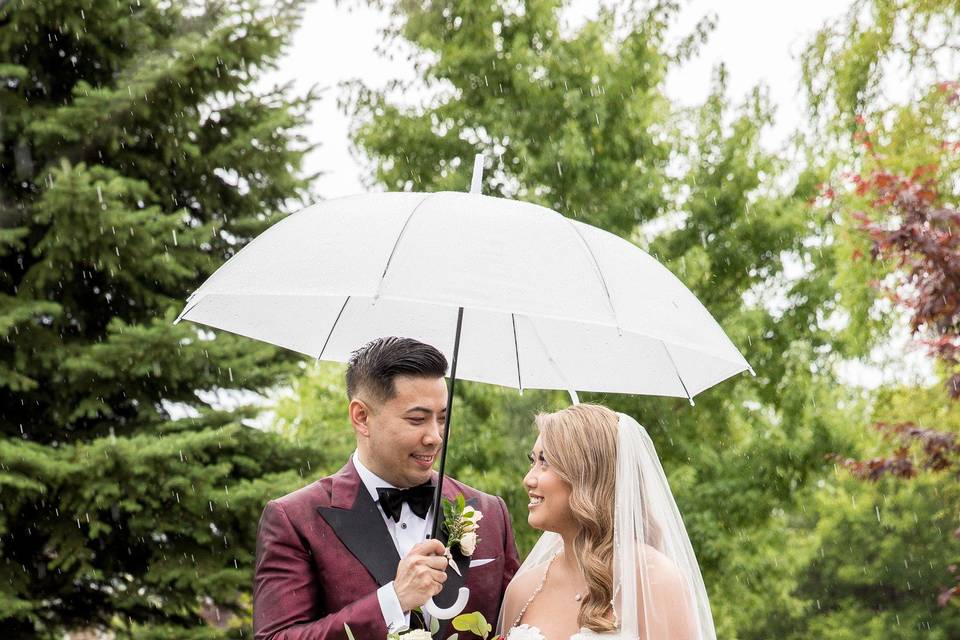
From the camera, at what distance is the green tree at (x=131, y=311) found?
27.3 ft

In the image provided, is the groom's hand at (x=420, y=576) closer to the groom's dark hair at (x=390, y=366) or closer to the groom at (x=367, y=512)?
the groom at (x=367, y=512)

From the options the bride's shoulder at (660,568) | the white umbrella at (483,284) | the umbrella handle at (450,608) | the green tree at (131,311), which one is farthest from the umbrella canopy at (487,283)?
the green tree at (131,311)

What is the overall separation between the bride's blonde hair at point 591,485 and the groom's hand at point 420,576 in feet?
2.35

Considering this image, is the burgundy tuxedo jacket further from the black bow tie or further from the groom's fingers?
the groom's fingers

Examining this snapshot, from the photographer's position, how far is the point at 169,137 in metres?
9.48

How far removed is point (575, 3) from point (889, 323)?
14.0 ft

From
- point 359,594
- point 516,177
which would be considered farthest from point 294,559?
point 516,177

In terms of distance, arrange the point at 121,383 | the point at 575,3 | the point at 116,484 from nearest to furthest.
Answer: the point at 116,484 < the point at 121,383 < the point at 575,3

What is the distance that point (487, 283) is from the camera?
269cm

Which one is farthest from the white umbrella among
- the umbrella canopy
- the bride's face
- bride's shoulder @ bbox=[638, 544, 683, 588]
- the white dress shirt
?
bride's shoulder @ bbox=[638, 544, 683, 588]

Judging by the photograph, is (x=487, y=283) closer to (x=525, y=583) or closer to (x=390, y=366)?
(x=390, y=366)

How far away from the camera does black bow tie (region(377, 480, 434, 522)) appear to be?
10.8 ft

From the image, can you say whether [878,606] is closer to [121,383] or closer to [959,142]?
[959,142]

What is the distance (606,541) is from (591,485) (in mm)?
189
